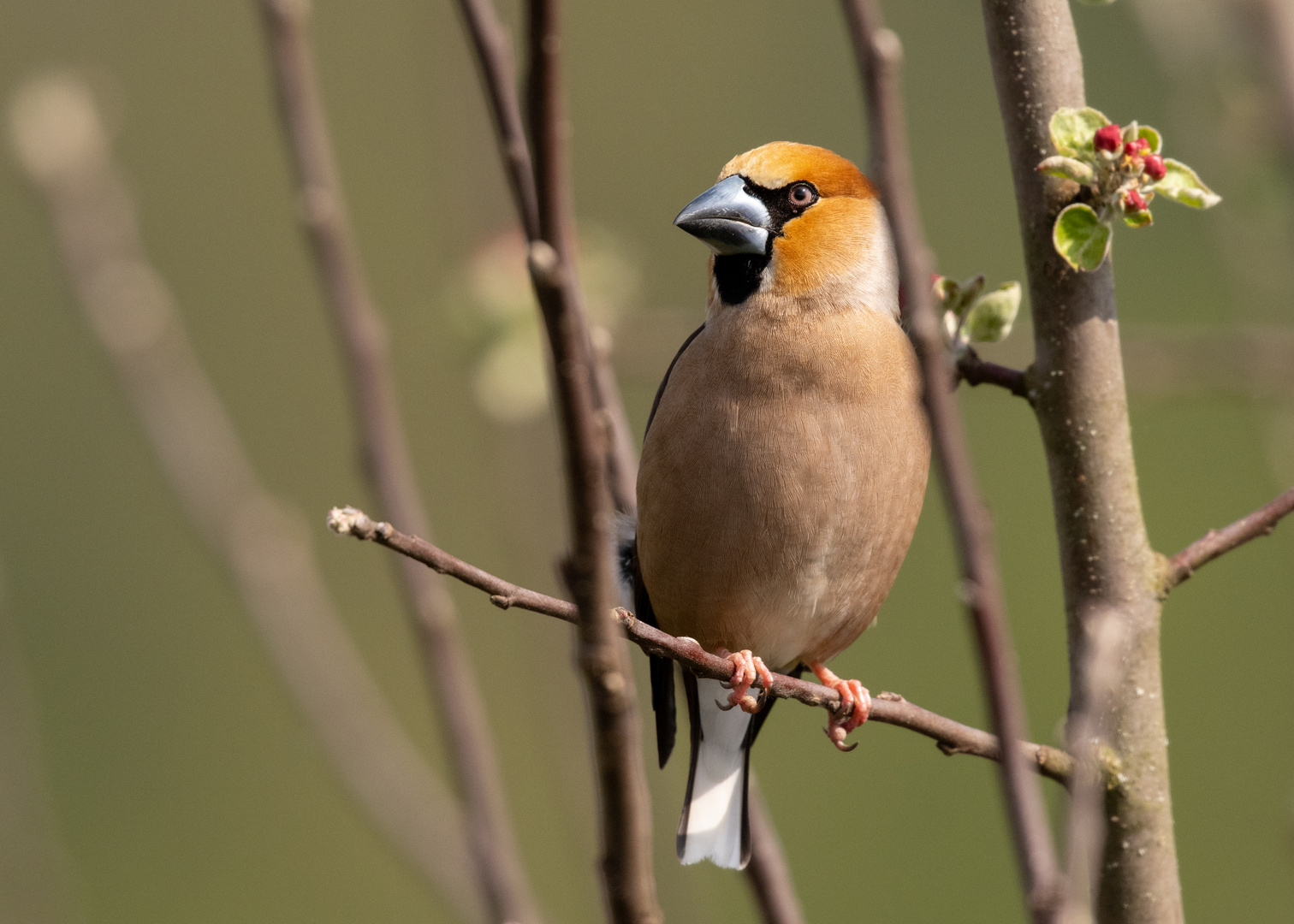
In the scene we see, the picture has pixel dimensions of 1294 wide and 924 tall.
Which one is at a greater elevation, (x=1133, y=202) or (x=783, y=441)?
(x=1133, y=202)

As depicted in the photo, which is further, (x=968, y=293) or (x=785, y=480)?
Result: (x=785, y=480)

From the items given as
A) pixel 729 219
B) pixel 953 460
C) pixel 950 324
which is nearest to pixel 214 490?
pixel 729 219

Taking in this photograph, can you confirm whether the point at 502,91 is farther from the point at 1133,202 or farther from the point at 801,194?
the point at 801,194

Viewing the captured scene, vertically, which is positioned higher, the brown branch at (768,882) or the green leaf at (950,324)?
the green leaf at (950,324)

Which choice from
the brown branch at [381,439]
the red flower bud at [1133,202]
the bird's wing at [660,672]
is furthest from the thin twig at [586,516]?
the bird's wing at [660,672]

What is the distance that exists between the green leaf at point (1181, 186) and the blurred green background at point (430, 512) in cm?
368

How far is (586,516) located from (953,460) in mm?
293

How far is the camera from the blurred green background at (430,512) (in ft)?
28.8

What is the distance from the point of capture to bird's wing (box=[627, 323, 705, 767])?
3.17 meters

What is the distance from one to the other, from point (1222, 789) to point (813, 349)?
273 inches

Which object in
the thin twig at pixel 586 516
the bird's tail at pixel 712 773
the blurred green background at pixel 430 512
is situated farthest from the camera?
the blurred green background at pixel 430 512

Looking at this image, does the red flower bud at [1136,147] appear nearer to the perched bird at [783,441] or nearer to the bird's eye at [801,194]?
the perched bird at [783,441]

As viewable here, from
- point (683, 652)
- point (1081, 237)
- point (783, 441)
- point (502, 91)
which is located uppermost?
point (502, 91)

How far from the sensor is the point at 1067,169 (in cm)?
199
